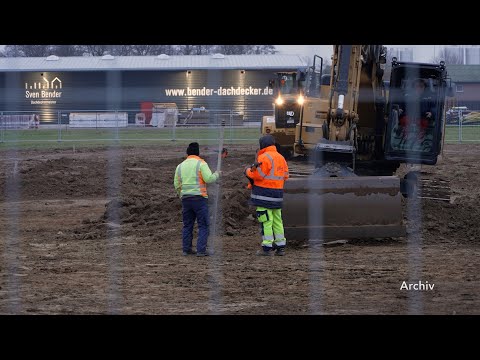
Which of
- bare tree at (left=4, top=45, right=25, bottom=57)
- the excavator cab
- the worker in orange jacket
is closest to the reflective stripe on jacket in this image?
the worker in orange jacket

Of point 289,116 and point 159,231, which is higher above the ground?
point 289,116

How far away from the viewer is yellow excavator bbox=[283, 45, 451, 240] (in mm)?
13094

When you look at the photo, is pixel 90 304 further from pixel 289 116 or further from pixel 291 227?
pixel 289 116

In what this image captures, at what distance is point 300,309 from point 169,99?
3828 centimetres

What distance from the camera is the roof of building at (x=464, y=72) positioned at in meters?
48.7

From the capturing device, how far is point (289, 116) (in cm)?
2398

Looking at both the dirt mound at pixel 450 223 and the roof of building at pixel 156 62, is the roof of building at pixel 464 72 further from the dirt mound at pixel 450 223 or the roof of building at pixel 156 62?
the dirt mound at pixel 450 223

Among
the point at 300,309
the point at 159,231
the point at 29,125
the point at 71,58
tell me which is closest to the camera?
the point at 300,309

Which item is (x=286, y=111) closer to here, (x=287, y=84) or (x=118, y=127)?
(x=287, y=84)

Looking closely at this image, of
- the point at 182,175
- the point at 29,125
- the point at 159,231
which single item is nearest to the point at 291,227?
the point at 182,175

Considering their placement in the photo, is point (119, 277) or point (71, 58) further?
point (71, 58)

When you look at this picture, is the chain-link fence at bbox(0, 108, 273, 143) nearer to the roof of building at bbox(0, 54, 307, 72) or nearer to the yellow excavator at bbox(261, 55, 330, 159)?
the roof of building at bbox(0, 54, 307, 72)

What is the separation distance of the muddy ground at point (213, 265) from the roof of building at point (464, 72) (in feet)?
96.4

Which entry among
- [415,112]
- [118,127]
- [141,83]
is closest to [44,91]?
[141,83]
